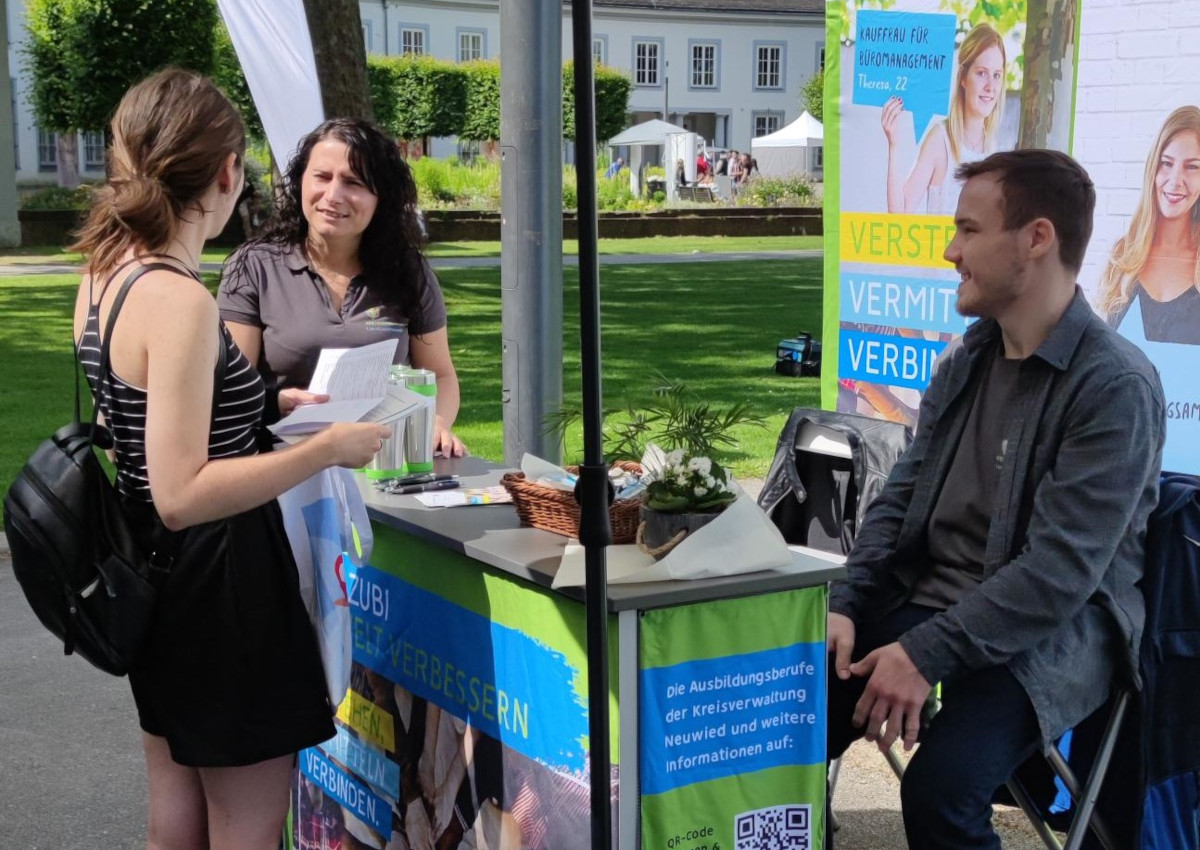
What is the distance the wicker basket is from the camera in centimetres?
259

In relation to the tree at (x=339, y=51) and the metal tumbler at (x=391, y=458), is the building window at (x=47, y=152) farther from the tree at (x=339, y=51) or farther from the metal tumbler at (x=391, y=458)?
the metal tumbler at (x=391, y=458)

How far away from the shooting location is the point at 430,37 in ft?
186

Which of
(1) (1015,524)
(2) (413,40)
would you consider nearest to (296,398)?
(1) (1015,524)

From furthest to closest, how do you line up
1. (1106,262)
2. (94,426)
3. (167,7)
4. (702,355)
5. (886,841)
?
(167,7) < (702,355) < (1106,262) < (886,841) < (94,426)

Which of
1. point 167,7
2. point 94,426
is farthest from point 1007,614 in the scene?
point 167,7

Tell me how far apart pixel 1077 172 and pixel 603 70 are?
47519 mm

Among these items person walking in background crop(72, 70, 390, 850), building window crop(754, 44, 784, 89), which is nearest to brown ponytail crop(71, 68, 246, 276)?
person walking in background crop(72, 70, 390, 850)

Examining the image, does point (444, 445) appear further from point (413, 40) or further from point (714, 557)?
point (413, 40)

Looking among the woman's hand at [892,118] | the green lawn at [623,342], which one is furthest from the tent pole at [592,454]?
the green lawn at [623,342]

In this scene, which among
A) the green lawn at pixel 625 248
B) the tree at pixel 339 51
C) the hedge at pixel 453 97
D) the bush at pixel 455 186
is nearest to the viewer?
the tree at pixel 339 51

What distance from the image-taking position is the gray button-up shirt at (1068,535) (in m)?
2.71

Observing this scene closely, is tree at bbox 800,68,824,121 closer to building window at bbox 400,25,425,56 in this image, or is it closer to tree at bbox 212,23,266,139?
building window at bbox 400,25,425,56

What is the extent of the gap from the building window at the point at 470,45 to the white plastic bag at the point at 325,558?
187ft

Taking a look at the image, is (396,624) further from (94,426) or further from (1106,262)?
(1106,262)
